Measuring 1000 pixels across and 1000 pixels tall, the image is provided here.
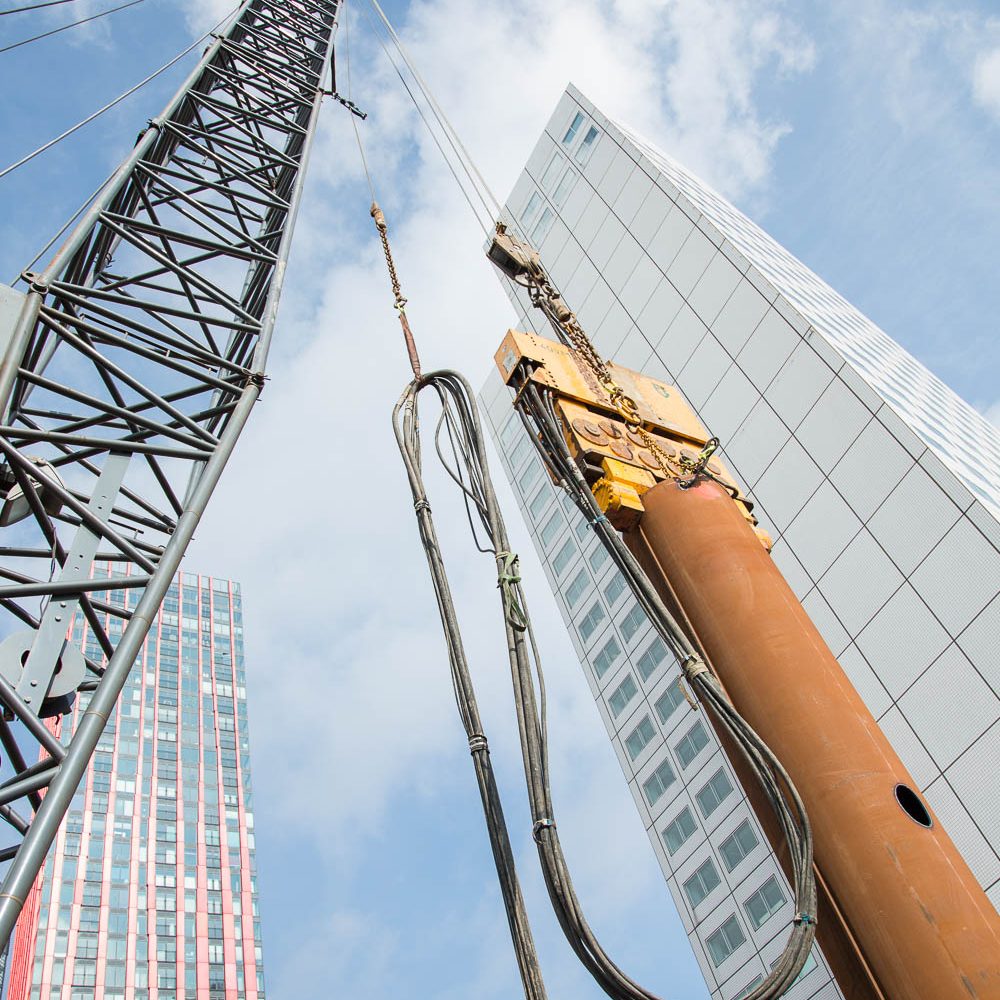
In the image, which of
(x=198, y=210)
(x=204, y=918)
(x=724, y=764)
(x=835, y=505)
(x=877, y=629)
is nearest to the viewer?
(x=198, y=210)

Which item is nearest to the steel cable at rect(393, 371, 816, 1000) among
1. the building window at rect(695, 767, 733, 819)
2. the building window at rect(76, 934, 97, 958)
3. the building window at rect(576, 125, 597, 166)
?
the building window at rect(695, 767, 733, 819)

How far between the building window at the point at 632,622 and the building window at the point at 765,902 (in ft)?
34.9

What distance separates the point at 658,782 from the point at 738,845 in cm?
467

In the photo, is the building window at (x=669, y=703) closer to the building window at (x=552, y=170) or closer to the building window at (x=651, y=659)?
the building window at (x=651, y=659)

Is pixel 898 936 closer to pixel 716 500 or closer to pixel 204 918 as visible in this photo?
pixel 716 500

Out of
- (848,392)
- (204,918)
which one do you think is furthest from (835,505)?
(204,918)

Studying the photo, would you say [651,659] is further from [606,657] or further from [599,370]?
[599,370]

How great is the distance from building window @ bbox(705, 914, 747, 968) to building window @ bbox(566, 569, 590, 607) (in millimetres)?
14601

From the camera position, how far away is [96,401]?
366 inches

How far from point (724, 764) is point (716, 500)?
24426 mm

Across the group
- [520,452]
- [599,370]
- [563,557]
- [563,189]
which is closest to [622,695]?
[563,557]

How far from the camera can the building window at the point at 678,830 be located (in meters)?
30.6

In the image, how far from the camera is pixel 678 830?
31109 mm

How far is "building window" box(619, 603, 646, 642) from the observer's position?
3481 centimetres
